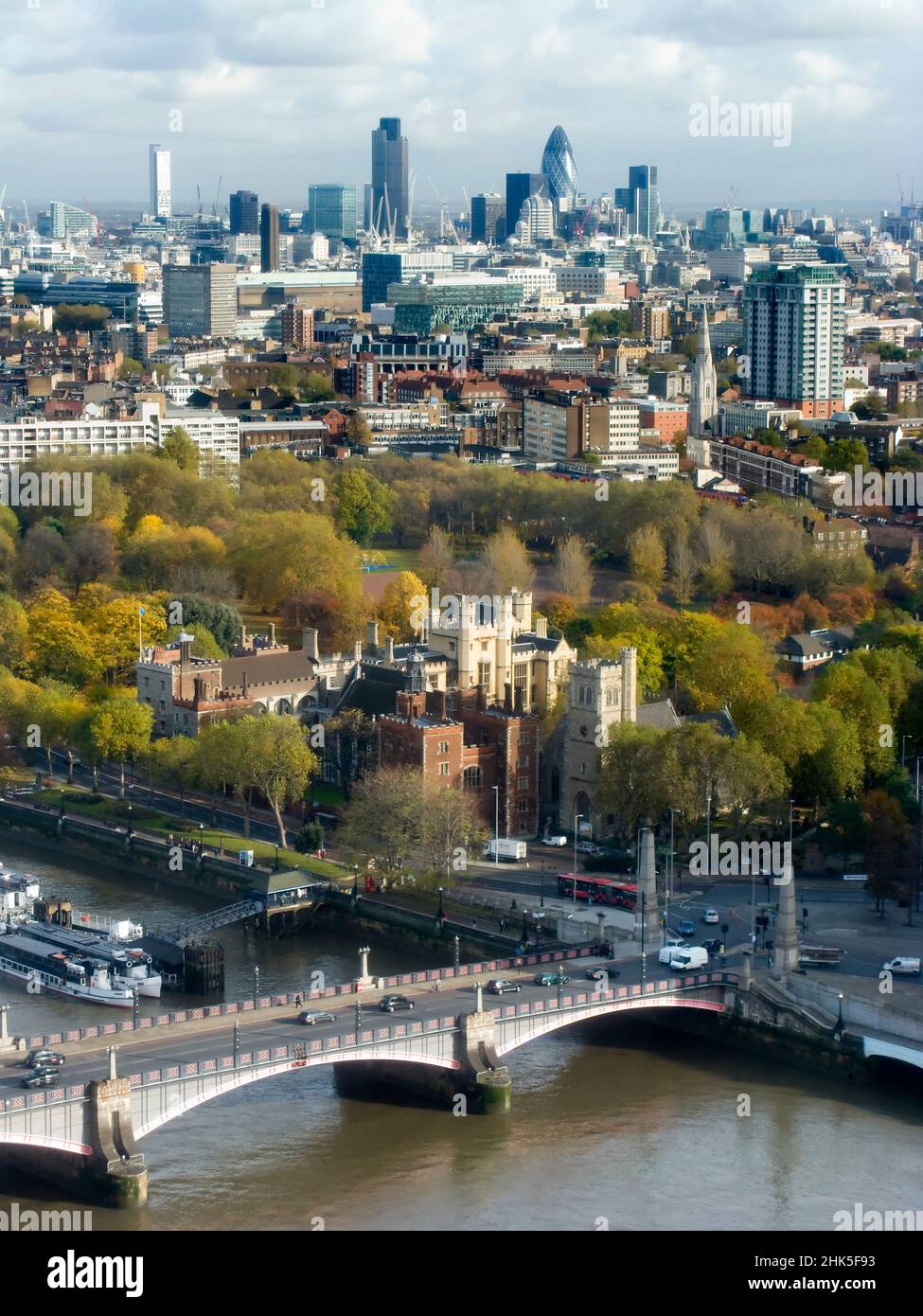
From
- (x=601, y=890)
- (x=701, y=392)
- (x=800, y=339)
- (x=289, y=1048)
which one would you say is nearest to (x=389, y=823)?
(x=601, y=890)

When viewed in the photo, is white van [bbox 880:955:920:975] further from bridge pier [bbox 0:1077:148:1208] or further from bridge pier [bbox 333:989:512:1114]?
bridge pier [bbox 0:1077:148:1208]

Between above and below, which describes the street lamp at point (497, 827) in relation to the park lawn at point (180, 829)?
above

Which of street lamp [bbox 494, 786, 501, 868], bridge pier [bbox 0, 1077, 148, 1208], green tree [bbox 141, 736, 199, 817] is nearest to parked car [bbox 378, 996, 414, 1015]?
bridge pier [bbox 0, 1077, 148, 1208]

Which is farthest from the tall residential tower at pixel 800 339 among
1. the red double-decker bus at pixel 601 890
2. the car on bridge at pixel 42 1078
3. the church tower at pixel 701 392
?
the car on bridge at pixel 42 1078

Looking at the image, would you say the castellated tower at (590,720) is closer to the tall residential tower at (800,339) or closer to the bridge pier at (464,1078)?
the bridge pier at (464,1078)

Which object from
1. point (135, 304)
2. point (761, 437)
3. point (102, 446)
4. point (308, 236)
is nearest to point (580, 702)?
point (102, 446)
